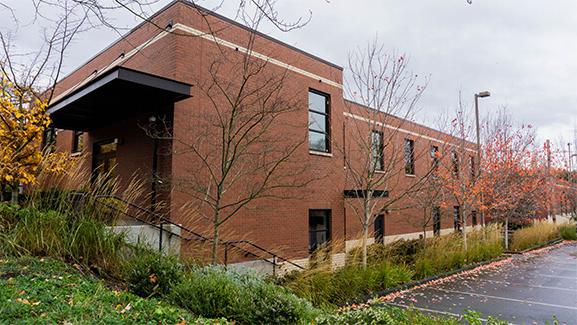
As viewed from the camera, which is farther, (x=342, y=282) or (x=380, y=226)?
(x=380, y=226)

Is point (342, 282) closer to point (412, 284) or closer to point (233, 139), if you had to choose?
point (412, 284)

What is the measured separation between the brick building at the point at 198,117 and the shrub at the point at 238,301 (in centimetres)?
401

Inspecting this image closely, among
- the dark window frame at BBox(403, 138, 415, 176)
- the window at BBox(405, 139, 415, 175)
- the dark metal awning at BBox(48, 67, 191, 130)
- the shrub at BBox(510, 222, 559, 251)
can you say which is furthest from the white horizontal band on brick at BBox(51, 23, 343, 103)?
the shrub at BBox(510, 222, 559, 251)

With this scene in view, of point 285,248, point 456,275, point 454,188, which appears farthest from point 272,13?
point 454,188

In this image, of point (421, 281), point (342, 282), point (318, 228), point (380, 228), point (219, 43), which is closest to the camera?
point (342, 282)

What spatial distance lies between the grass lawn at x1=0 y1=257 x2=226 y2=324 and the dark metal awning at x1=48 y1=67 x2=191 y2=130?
412 centimetres

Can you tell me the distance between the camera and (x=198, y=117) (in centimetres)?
1018

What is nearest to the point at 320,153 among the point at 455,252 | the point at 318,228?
the point at 318,228

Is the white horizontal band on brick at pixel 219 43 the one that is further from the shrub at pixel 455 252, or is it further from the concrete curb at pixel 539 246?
the concrete curb at pixel 539 246

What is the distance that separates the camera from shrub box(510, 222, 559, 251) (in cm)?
2023

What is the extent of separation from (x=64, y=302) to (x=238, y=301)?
213 cm

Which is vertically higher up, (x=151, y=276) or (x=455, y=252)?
(x=151, y=276)

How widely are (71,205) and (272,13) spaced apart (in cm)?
604

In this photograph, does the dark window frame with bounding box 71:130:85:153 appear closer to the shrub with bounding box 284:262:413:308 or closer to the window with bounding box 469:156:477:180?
the shrub with bounding box 284:262:413:308
